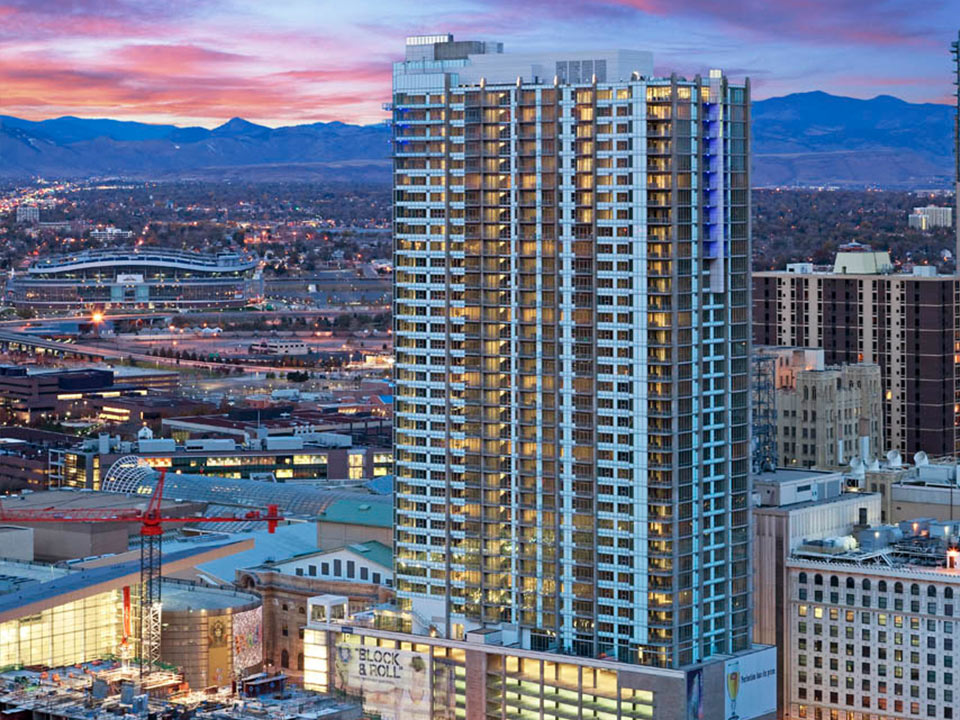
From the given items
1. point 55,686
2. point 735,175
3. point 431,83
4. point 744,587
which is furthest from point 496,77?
point 55,686

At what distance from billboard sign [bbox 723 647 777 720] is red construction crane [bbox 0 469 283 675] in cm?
2867

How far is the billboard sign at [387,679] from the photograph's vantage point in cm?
12294

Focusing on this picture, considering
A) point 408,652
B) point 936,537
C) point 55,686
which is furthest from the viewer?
point 936,537

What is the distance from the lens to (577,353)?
400 feet

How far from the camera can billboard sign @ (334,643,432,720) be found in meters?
123

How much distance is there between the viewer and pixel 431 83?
125875 mm

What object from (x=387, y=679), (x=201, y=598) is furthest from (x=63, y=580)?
(x=387, y=679)

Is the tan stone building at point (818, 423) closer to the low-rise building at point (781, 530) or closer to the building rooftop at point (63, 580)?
the low-rise building at point (781, 530)

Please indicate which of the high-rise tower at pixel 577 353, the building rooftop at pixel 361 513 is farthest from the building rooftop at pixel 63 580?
the high-rise tower at pixel 577 353

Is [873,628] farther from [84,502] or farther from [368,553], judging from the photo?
[84,502]

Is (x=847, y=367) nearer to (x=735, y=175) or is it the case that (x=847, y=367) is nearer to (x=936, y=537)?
(x=936, y=537)

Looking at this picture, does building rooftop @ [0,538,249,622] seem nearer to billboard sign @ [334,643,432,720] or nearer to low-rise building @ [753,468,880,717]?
billboard sign @ [334,643,432,720]

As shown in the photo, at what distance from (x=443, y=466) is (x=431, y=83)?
1967 cm

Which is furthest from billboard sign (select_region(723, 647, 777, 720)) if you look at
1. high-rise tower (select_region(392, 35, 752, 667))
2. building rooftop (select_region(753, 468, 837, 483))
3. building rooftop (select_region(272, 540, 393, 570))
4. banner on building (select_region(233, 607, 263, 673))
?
banner on building (select_region(233, 607, 263, 673))
